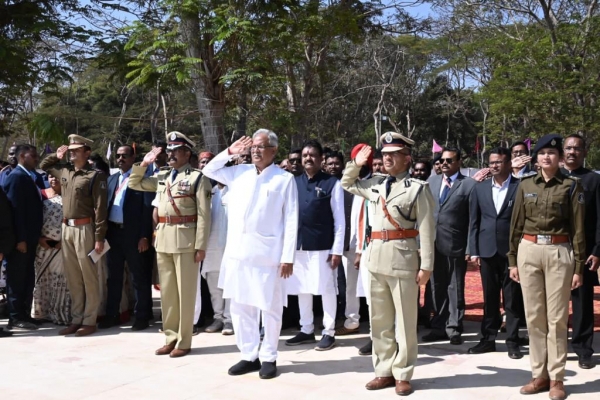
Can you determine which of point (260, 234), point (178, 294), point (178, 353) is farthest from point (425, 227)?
point (178, 353)

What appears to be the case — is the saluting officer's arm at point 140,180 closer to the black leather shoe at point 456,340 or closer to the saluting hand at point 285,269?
the saluting hand at point 285,269

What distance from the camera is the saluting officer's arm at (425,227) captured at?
495cm

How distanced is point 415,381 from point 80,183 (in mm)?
4097

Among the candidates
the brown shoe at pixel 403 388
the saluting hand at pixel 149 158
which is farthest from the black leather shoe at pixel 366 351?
the saluting hand at pixel 149 158

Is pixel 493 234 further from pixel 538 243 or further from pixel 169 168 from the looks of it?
pixel 169 168

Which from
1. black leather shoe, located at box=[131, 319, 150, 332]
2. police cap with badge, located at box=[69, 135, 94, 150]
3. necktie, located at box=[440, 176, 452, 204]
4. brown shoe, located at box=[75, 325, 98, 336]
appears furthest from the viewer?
black leather shoe, located at box=[131, 319, 150, 332]

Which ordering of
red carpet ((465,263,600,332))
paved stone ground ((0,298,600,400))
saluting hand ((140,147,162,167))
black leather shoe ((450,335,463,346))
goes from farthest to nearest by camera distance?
red carpet ((465,263,600,332))
black leather shoe ((450,335,463,346))
saluting hand ((140,147,162,167))
paved stone ground ((0,298,600,400))

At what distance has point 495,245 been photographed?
20.0 ft

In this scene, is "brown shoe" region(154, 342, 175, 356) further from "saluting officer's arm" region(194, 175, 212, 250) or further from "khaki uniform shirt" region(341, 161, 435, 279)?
"khaki uniform shirt" region(341, 161, 435, 279)

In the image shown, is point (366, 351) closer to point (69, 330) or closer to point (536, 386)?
point (536, 386)

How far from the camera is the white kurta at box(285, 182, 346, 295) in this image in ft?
21.2

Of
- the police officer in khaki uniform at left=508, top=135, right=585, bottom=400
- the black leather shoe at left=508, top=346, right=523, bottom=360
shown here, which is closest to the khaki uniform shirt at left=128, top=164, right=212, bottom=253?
the police officer in khaki uniform at left=508, top=135, right=585, bottom=400

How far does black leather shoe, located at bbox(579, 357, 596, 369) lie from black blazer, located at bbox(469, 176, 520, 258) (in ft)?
3.64

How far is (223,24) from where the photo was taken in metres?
10.5
